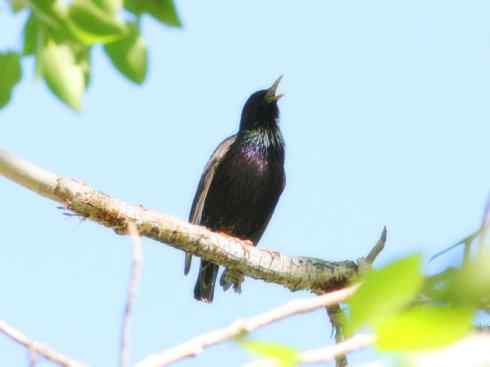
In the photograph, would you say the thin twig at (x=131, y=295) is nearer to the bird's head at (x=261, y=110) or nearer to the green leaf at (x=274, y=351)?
the green leaf at (x=274, y=351)

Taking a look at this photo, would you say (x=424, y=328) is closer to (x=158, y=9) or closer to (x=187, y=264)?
(x=158, y=9)

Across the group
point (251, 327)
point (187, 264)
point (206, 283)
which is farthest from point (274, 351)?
point (206, 283)

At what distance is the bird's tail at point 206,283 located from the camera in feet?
23.3

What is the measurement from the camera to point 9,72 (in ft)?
4.22

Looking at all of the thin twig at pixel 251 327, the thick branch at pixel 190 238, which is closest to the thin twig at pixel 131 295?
the thin twig at pixel 251 327

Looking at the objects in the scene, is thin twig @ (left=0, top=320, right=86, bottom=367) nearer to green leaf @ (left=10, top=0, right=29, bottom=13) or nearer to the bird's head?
green leaf @ (left=10, top=0, right=29, bottom=13)

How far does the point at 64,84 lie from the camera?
119 cm

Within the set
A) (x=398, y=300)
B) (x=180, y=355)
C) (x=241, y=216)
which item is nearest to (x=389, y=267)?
(x=398, y=300)

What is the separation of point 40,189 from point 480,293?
3383 mm

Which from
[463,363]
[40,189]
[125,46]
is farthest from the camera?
[40,189]

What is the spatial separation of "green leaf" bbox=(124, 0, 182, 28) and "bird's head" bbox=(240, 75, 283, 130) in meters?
6.71

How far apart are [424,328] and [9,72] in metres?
0.92

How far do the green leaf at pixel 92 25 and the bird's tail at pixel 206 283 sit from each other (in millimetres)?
6091

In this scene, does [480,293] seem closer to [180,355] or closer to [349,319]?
[349,319]
